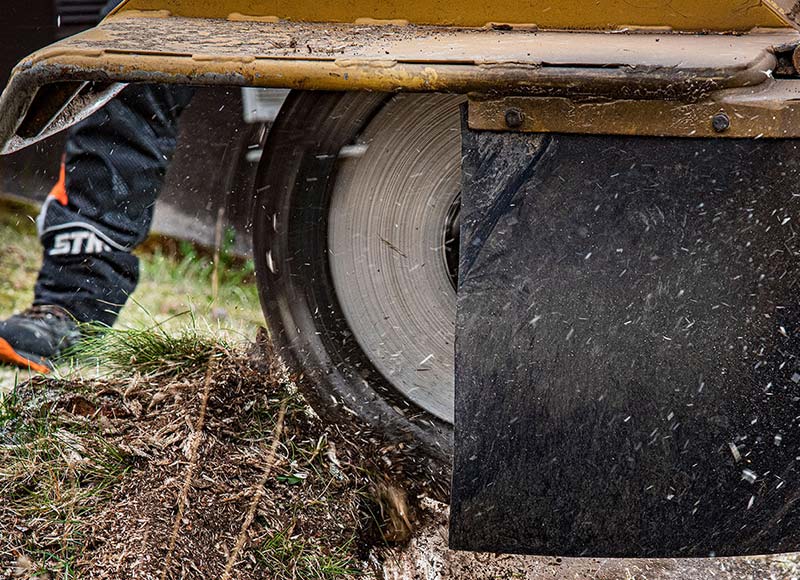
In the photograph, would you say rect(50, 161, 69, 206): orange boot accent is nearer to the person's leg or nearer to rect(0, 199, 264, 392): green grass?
the person's leg

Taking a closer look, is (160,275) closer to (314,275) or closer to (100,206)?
(100,206)

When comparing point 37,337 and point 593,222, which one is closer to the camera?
point 593,222

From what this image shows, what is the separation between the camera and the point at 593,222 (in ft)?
4.48

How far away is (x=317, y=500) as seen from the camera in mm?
1779

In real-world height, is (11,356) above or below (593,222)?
below

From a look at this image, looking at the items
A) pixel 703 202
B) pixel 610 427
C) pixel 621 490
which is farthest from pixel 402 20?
pixel 621 490

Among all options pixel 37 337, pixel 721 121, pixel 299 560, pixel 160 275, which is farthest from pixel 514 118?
pixel 160 275

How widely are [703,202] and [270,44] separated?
0.68m

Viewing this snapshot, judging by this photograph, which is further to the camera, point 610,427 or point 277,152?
point 277,152

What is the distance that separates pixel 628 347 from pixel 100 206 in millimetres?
1842

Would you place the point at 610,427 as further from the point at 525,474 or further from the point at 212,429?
the point at 212,429

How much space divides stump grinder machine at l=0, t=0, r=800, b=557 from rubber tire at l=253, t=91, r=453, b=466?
0.91 ft

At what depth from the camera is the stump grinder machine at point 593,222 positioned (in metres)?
1.28

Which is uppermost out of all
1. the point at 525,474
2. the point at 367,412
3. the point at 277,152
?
the point at 277,152
